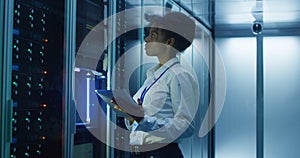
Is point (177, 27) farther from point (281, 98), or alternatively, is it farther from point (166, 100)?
point (281, 98)

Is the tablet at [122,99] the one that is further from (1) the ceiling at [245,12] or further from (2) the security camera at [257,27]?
(2) the security camera at [257,27]

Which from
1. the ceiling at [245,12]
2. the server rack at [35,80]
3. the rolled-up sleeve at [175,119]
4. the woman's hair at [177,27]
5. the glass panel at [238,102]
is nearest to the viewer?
the server rack at [35,80]

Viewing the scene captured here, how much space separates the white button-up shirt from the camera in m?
1.72

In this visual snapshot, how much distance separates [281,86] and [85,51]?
10.0ft

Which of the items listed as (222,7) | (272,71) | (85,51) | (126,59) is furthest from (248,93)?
(85,51)

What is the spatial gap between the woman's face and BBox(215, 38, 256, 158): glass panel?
10.0ft

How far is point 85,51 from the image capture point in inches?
86.2

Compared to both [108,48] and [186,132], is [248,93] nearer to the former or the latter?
[108,48]

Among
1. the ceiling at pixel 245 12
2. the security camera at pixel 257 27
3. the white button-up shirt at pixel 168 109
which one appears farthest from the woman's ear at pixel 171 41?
the security camera at pixel 257 27

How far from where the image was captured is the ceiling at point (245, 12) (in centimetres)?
411

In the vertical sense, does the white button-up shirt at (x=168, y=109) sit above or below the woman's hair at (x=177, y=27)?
below

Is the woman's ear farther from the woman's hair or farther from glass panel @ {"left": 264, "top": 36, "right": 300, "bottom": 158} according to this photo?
glass panel @ {"left": 264, "top": 36, "right": 300, "bottom": 158}

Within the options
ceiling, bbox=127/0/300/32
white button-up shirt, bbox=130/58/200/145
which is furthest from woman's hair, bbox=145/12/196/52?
ceiling, bbox=127/0/300/32

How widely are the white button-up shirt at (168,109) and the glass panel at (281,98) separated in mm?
3049
